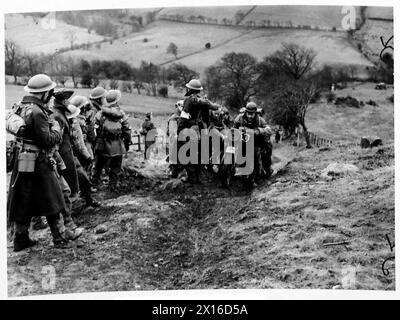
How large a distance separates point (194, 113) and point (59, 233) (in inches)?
135

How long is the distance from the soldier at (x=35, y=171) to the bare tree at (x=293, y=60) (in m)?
3.68

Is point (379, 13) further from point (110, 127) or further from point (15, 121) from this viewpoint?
point (15, 121)

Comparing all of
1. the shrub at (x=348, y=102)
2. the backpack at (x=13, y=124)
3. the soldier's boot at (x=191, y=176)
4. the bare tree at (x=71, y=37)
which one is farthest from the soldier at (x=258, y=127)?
A: the backpack at (x=13, y=124)

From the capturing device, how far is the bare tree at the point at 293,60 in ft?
30.9

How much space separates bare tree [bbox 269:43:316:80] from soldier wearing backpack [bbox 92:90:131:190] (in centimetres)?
264

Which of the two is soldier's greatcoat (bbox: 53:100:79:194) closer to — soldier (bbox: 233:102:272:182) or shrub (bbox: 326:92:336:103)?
soldier (bbox: 233:102:272:182)

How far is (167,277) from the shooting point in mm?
7922

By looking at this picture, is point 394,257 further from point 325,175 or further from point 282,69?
point 282,69

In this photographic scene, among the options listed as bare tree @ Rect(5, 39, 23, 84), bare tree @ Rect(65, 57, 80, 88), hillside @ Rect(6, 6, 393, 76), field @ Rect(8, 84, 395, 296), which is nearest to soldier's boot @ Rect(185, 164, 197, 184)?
field @ Rect(8, 84, 395, 296)

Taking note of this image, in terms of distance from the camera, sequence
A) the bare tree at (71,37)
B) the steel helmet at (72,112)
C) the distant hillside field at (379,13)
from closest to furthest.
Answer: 1. the distant hillside field at (379,13)
2. the steel helmet at (72,112)
3. the bare tree at (71,37)

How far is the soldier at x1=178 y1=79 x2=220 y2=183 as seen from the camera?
10.0 metres

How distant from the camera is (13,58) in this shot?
8.66 meters

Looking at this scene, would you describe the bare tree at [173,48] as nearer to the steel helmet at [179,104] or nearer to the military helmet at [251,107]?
the steel helmet at [179,104]

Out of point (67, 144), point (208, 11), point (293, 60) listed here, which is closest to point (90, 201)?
point (67, 144)
